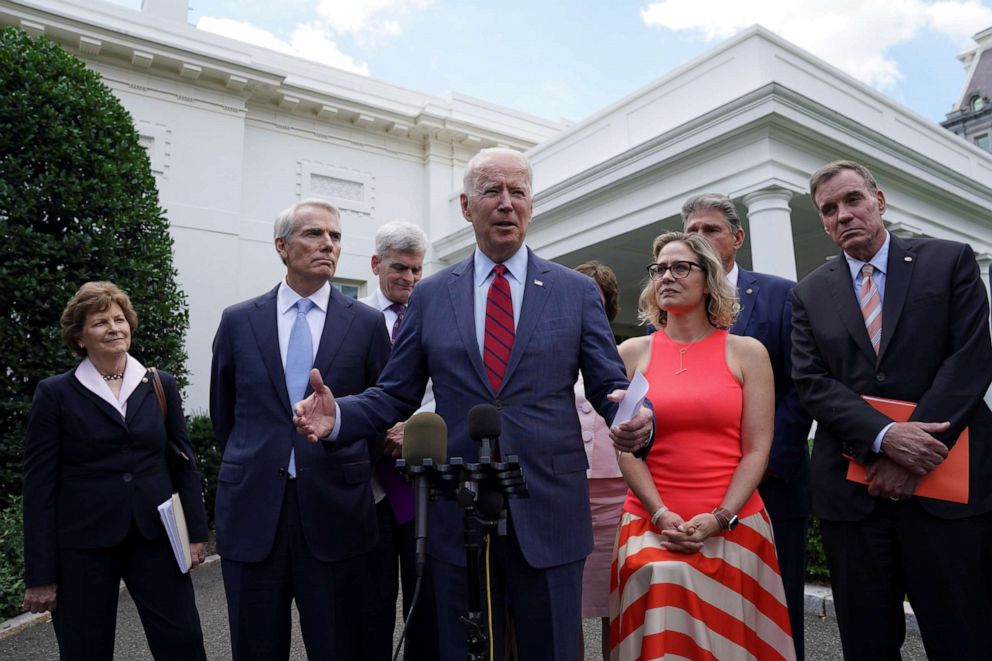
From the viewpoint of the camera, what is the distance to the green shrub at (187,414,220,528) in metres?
10.2

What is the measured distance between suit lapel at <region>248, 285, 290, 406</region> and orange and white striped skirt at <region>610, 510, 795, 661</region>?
1643 mm

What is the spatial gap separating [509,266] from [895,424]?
1616 mm

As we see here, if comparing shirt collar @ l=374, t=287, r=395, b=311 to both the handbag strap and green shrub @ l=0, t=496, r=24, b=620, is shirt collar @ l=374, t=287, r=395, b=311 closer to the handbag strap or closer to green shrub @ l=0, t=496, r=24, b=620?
the handbag strap

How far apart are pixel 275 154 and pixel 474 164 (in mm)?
14455

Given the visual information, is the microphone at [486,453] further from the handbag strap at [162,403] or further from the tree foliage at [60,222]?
the tree foliage at [60,222]

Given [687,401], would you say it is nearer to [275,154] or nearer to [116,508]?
[116,508]

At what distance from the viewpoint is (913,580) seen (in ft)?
8.83

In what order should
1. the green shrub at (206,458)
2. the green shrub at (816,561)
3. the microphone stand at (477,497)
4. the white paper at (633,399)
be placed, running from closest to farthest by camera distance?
the microphone stand at (477,497) → the white paper at (633,399) → the green shrub at (816,561) → the green shrub at (206,458)

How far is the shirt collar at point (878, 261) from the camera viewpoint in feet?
10.2

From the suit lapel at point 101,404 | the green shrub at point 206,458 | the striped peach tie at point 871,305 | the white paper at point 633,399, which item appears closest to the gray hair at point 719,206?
the striped peach tie at point 871,305

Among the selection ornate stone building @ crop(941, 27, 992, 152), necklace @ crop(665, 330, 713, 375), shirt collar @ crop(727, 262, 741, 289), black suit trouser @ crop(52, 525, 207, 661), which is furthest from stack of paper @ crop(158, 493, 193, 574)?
ornate stone building @ crop(941, 27, 992, 152)

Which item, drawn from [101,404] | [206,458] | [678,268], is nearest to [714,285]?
[678,268]

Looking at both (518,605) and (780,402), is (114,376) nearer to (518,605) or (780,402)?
(518,605)

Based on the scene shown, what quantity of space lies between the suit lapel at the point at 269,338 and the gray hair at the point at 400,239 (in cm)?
100
